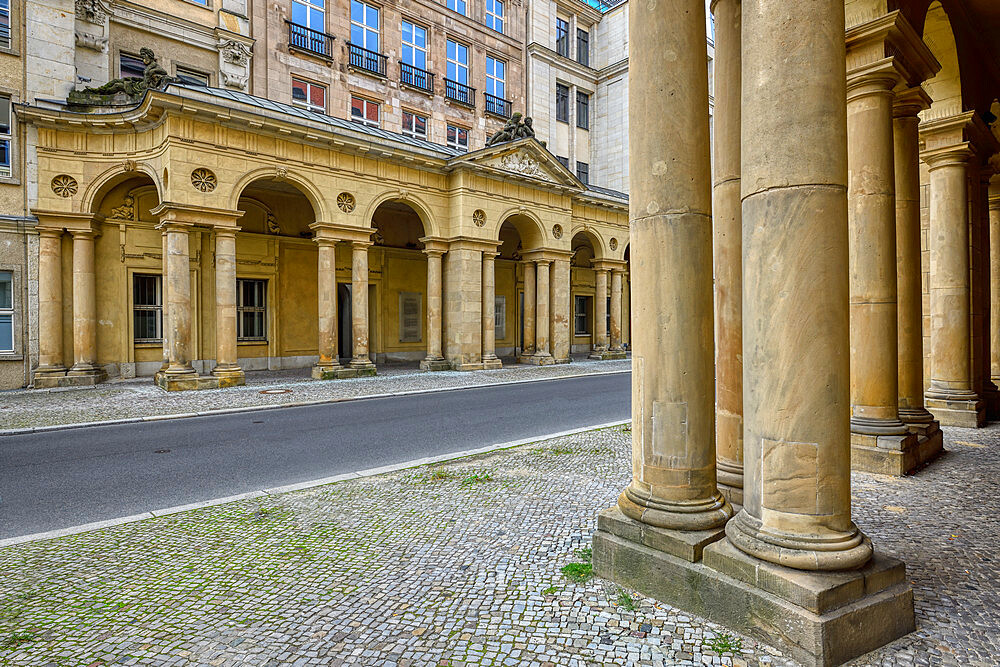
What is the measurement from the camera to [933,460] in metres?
7.04

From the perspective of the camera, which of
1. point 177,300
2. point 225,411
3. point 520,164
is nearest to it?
point 225,411

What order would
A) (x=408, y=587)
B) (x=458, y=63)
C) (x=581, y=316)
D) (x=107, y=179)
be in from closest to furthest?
(x=408, y=587) < (x=107, y=179) < (x=458, y=63) < (x=581, y=316)

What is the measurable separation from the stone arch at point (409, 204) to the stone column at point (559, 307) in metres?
5.95

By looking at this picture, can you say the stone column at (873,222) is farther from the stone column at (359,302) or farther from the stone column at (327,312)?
the stone column at (359,302)

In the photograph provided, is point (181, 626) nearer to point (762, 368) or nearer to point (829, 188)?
point (762, 368)

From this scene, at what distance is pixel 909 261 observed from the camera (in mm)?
7125

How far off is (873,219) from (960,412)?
5160 mm

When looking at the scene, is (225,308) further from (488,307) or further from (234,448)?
(488,307)

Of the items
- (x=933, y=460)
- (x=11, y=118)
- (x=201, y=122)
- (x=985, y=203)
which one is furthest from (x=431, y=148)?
(x=933, y=460)

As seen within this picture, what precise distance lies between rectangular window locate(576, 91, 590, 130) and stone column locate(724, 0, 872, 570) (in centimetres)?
3673

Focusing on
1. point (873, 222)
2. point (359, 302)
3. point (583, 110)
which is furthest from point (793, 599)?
point (583, 110)

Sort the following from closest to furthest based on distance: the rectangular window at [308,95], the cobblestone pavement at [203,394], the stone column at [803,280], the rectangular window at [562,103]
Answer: the stone column at [803,280] < the cobblestone pavement at [203,394] < the rectangular window at [308,95] < the rectangular window at [562,103]

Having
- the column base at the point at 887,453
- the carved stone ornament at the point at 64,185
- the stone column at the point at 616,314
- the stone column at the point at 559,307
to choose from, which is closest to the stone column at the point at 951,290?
the column base at the point at 887,453

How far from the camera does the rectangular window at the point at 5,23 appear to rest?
1655 cm
